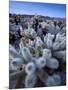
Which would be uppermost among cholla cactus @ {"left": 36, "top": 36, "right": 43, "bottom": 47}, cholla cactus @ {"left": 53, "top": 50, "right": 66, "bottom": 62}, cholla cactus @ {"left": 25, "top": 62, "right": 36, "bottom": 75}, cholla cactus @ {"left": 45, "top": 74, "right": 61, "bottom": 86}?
cholla cactus @ {"left": 36, "top": 36, "right": 43, "bottom": 47}

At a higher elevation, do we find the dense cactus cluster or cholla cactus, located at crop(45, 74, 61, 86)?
the dense cactus cluster

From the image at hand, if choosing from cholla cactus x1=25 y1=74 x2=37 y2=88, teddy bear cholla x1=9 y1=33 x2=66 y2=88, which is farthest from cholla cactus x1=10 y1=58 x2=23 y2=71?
cholla cactus x1=25 y1=74 x2=37 y2=88

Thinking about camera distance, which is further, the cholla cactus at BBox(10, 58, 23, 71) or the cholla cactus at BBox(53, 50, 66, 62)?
the cholla cactus at BBox(53, 50, 66, 62)

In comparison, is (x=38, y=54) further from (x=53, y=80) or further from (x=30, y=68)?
(x=53, y=80)

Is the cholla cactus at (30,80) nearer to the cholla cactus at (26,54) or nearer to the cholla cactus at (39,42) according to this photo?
the cholla cactus at (26,54)

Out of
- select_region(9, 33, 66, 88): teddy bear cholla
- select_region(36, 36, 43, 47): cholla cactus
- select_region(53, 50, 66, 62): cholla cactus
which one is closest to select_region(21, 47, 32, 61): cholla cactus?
select_region(9, 33, 66, 88): teddy bear cholla

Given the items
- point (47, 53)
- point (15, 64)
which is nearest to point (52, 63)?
point (47, 53)

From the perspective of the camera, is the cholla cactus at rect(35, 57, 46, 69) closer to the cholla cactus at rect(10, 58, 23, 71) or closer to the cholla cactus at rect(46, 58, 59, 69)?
the cholla cactus at rect(46, 58, 59, 69)

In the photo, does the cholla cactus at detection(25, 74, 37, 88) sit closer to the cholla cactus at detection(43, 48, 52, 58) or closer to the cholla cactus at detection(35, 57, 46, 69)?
the cholla cactus at detection(35, 57, 46, 69)

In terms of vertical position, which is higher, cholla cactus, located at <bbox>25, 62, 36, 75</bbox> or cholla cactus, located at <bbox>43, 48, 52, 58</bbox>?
cholla cactus, located at <bbox>43, 48, 52, 58</bbox>
